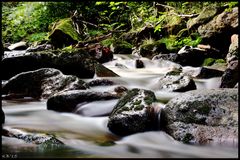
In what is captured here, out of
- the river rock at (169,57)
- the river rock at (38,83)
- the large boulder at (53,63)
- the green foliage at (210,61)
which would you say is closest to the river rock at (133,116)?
the river rock at (38,83)

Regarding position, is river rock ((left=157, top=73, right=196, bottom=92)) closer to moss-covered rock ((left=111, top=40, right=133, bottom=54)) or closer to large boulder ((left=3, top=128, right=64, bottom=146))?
large boulder ((left=3, top=128, right=64, bottom=146))

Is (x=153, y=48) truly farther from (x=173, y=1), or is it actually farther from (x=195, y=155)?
(x=195, y=155)

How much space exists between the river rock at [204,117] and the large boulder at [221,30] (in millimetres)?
5325

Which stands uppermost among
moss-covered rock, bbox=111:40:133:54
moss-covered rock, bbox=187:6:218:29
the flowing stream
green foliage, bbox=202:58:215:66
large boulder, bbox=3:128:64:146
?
moss-covered rock, bbox=187:6:218:29

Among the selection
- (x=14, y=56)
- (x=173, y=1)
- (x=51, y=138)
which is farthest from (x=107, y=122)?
(x=173, y=1)

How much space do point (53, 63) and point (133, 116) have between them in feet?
12.8

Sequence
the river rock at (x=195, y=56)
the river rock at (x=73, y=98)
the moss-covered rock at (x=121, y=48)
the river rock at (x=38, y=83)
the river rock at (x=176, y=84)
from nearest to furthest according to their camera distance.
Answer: the river rock at (x=73, y=98) < the river rock at (x=38, y=83) < the river rock at (x=176, y=84) < the river rock at (x=195, y=56) < the moss-covered rock at (x=121, y=48)

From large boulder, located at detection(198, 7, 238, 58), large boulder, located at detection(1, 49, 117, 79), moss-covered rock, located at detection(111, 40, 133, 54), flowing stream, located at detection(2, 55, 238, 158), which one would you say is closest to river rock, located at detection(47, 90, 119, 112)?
flowing stream, located at detection(2, 55, 238, 158)

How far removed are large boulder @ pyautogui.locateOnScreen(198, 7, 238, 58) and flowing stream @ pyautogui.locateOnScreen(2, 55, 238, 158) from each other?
3.55 m

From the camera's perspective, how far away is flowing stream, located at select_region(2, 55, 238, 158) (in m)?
3.33

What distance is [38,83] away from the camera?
21.2ft

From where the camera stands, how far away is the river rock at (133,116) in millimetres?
4195

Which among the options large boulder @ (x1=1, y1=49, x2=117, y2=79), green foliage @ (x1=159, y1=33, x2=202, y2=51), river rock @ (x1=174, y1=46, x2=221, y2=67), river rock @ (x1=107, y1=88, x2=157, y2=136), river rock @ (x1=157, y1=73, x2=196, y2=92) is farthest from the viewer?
green foliage @ (x1=159, y1=33, x2=202, y2=51)

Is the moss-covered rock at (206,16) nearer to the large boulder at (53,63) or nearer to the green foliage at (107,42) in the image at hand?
the green foliage at (107,42)
